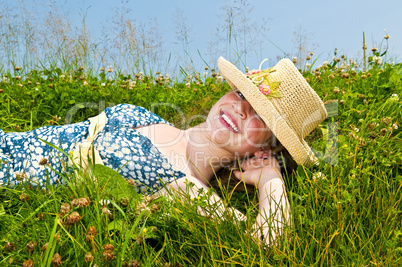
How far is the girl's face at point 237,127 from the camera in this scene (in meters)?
3.56

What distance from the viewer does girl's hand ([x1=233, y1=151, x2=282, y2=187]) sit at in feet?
11.8

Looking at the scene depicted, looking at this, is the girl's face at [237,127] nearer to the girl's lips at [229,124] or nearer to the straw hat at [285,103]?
the girl's lips at [229,124]

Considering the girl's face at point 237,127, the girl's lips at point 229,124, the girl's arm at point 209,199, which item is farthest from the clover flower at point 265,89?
the girl's arm at point 209,199

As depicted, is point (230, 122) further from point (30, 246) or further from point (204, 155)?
point (30, 246)

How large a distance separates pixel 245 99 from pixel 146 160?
107 cm

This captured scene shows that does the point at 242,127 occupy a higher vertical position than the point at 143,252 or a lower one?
higher

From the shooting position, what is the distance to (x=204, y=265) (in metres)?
2.40

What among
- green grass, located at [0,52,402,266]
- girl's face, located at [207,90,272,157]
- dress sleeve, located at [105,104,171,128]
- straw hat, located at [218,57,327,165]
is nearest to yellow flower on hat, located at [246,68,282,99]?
straw hat, located at [218,57,327,165]

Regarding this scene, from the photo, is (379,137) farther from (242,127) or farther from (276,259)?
(276,259)

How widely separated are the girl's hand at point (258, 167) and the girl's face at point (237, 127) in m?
0.09

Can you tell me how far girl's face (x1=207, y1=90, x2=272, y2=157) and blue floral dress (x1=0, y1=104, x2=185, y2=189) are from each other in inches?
20.3

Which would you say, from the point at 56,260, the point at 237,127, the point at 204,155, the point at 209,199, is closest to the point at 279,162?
the point at 237,127

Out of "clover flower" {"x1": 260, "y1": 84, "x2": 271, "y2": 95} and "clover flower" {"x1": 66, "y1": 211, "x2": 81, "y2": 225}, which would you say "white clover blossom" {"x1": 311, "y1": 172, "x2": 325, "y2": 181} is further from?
"clover flower" {"x1": 66, "y1": 211, "x2": 81, "y2": 225}

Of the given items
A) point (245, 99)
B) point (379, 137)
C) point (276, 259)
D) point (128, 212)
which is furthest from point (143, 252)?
point (379, 137)
